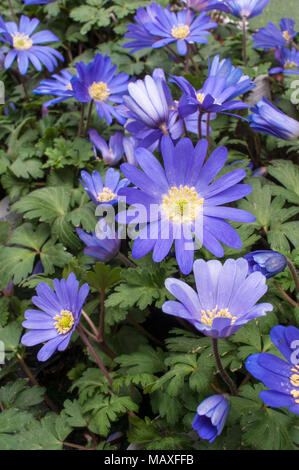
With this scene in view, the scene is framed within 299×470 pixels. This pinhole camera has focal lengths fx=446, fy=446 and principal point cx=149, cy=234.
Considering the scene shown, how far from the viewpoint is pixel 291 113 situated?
74.6 inches

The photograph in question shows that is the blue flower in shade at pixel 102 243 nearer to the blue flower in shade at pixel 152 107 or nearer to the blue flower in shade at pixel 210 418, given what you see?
the blue flower in shade at pixel 152 107

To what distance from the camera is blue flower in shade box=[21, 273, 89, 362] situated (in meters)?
1.31

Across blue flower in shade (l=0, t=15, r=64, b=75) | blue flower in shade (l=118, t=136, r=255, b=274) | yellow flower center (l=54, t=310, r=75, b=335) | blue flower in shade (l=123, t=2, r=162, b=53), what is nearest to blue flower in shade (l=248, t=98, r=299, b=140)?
blue flower in shade (l=118, t=136, r=255, b=274)

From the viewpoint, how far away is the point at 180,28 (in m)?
1.91

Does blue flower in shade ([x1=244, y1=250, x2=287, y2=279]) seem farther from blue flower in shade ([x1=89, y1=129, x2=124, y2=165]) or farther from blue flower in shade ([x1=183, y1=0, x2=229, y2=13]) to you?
blue flower in shade ([x1=183, y1=0, x2=229, y2=13])

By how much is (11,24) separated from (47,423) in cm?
193

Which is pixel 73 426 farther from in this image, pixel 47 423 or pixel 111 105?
pixel 111 105

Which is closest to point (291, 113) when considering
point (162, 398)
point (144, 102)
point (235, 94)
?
point (235, 94)

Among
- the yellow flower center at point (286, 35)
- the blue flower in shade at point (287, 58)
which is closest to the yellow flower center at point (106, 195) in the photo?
the blue flower in shade at point (287, 58)

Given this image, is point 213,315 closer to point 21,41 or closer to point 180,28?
point 180,28

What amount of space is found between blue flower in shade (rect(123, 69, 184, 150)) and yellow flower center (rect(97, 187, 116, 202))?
24 centimetres

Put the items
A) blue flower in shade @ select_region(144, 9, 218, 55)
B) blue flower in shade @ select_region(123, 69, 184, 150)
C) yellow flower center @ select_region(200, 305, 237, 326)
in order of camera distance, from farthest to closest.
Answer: blue flower in shade @ select_region(144, 9, 218, 55)
blue flower in shade @ select_region(123, 69, 184, 150)
yellow flower center @ select_region(200, 305, 237, 326)

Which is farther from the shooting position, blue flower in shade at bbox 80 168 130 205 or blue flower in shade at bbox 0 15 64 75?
blue flower in shade at bbox 0 15 64 75

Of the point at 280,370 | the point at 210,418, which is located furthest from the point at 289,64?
the point at 210,418
